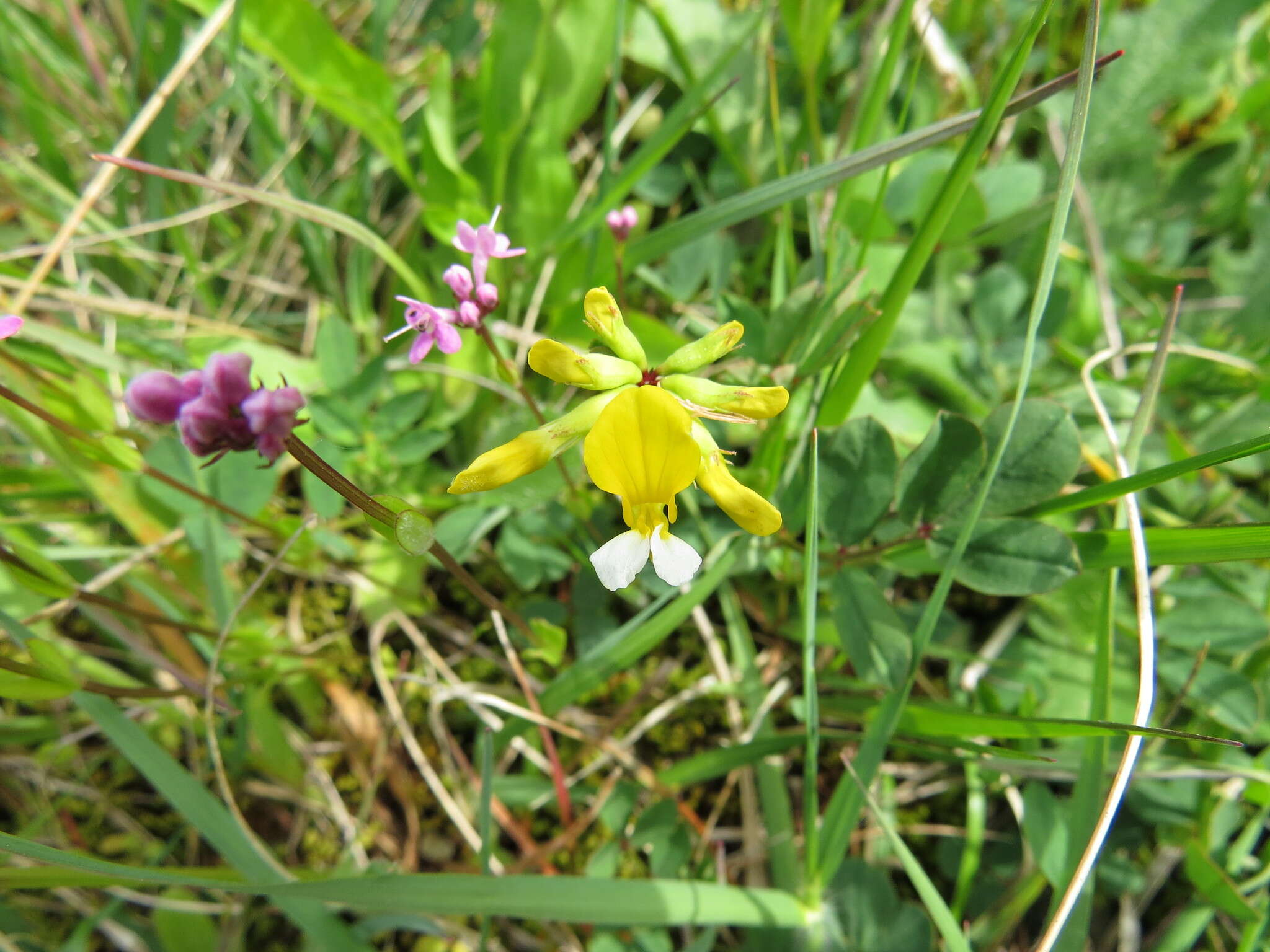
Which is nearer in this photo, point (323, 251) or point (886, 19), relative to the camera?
point (886, 19)

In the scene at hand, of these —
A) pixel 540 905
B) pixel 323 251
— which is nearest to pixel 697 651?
pixel 540 905

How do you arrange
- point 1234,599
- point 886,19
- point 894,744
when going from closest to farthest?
point 894,744
point 1234,599
point 886,19

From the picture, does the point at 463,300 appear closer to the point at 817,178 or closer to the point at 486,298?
the point at 486,298

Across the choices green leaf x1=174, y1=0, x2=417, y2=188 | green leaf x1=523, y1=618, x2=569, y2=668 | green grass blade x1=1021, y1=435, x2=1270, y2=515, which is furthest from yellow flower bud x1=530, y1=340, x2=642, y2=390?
green leaf x1=174, y1=0, x2=417, y2=188

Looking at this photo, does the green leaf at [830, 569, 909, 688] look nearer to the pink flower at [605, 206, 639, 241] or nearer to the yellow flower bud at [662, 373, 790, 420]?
the yellow flower bud at [662, 373, 790, 420]

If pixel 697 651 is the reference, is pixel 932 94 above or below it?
above

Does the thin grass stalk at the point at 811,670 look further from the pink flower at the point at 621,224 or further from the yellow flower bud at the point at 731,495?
the pink flower at the point at 621,224

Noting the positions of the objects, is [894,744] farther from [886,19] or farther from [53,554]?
[53,554]

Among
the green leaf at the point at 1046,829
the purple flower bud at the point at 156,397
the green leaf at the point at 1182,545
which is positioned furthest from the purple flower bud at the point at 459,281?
the green leaf at the point at 1046,829
